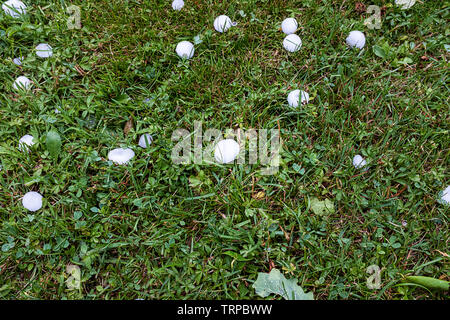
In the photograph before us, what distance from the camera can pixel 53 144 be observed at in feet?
6.06

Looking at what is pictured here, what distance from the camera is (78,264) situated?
1608 millimetres

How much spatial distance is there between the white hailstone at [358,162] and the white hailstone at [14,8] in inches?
90.1

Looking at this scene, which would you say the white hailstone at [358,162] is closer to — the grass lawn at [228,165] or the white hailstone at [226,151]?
the grass lawn at [228,165]

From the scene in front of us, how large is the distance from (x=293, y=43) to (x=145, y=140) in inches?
43.5

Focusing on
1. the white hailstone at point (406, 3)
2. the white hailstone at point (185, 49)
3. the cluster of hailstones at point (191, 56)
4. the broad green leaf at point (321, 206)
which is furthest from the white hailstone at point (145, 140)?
the white hailstone at point (406, 3)

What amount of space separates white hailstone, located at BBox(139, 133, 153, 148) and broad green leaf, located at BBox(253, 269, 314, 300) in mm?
892

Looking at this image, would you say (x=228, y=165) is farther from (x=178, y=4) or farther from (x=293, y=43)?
(x=178, y=4)

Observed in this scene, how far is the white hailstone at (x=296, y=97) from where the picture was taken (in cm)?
194

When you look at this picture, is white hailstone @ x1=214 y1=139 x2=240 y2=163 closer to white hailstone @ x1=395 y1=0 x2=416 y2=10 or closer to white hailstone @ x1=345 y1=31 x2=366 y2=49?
white hailstone @ x1=345 y1=31 x2=366 y2=49

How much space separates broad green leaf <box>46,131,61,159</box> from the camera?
1.84 m

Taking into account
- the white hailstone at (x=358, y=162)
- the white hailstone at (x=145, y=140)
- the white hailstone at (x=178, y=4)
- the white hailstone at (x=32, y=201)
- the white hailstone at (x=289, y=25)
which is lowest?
the white hailstone at (x=32, y=201)

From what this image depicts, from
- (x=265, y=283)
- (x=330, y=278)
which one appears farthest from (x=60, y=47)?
(x=330, y=278)

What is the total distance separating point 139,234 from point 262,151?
30.3 inches
